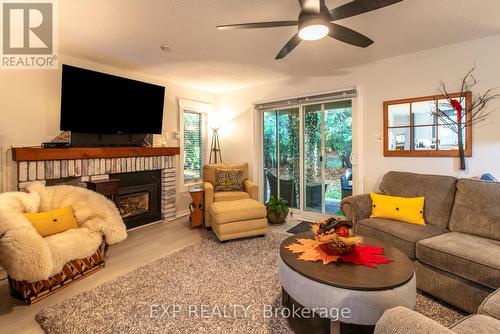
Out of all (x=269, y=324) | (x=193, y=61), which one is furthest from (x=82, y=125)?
(x=269, y=324)

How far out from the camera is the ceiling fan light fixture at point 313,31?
168cm

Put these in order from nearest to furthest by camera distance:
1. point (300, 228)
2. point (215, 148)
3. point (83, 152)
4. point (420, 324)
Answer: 1. point (420, 324)
2. point (83, 152)
3. point (300, 228)
4. point (215, 148)

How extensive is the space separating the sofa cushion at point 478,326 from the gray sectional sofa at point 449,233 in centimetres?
81

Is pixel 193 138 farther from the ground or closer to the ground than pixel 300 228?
farther from the ground

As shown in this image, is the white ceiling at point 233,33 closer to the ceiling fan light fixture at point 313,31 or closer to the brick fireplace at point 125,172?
the ceiling fan light fixture at point 313,31

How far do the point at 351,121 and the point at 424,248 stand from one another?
83.8 inches

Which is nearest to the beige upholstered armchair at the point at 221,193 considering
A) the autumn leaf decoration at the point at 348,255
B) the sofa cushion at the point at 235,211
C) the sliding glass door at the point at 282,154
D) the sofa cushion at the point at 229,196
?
the sofa cushion at the point at 229,196

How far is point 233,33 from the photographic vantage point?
258 centimetres

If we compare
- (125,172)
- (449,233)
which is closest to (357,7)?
(449,233)

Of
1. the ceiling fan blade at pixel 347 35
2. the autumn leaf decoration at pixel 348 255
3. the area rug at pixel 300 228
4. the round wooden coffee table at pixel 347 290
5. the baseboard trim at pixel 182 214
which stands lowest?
the area rug at pixel 300 228

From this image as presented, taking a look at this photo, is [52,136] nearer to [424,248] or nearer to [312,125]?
[312,125]

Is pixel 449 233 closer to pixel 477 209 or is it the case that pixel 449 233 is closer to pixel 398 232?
pixel 477 209

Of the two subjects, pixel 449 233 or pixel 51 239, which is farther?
pixel 449 233

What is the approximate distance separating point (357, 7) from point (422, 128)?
2.15 m
